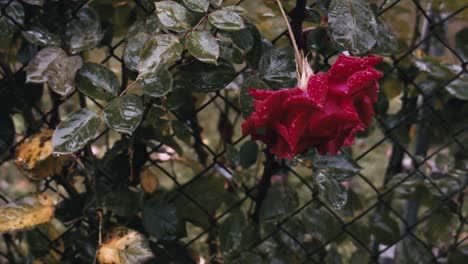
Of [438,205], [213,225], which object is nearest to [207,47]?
[213,225]

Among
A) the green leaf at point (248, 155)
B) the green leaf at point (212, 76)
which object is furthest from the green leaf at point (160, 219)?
the green leaf at point (212, 76)

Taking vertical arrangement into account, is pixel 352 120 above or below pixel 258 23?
above

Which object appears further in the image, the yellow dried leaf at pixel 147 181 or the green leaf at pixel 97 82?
the yellow dried leaf at pixel 147 181

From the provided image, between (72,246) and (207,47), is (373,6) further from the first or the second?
(72,246)

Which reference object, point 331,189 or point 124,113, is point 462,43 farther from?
point 124,113

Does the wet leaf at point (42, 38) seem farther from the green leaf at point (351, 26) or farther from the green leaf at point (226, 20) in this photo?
the green leaf at point (351, 26)

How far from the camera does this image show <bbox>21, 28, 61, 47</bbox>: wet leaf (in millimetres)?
1118

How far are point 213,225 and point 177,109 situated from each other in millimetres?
309

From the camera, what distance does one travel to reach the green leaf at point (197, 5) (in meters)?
0.99

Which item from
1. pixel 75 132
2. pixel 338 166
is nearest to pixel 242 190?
pixel 338 166

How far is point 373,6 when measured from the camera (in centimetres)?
124

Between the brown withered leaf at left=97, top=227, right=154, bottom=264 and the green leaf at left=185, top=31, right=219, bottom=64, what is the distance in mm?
409

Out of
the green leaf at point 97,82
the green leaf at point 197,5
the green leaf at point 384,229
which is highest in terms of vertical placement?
the green leaf at point 197,5

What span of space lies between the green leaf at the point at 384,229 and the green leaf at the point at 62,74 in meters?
0.78
